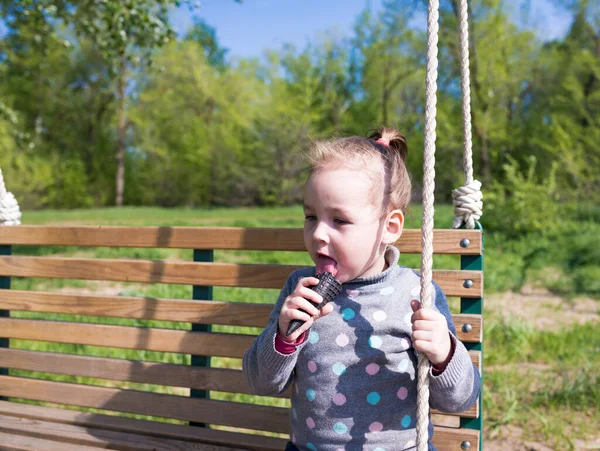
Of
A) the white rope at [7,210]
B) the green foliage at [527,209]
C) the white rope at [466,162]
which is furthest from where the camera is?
the green foliage at [527,209]

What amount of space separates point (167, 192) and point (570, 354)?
29.6 m

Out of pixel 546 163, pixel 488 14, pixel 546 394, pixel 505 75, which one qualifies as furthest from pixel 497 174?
pixel 546 394

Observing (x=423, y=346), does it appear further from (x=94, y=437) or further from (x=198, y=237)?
Result: (x=94, y=437)

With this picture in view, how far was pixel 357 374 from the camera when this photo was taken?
1753mm

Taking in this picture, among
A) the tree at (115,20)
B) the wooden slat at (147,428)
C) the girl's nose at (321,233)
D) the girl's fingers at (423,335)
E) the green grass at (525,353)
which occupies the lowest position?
the green grass at (525,353)

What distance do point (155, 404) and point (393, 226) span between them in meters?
1.32

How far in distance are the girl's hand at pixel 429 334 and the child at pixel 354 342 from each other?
0.07 meters

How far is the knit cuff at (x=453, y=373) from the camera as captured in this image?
163 centimetres

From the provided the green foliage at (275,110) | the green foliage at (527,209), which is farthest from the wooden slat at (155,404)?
the green foliage at (275,110)

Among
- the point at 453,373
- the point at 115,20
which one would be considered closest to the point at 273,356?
the point at 453,373

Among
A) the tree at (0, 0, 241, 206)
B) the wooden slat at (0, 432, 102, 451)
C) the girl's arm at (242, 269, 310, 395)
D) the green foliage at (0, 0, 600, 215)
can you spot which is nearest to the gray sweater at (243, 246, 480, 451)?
the girl's arm at (242, 269, 310, 395)

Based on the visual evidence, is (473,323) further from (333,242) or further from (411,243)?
(333,242)

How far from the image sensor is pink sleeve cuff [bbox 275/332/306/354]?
66.7 inches

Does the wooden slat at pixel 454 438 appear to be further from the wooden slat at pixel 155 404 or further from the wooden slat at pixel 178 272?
the wooden slat at pixel 155 404
